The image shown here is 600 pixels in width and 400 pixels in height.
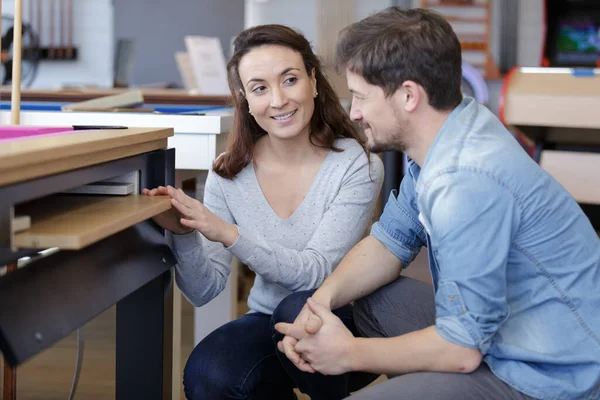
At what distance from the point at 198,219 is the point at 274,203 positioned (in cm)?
40

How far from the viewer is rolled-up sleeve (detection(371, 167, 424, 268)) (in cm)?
163

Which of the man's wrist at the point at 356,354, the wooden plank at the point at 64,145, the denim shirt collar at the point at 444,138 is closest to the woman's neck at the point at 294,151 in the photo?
the wooden plank at the point at 64,145

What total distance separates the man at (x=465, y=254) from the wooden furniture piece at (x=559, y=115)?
6.93 ft

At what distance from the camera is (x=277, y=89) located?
1.85m

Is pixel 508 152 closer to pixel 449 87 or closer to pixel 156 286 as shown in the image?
pixel 449 87

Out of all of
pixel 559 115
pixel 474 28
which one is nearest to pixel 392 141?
pixel 559 115

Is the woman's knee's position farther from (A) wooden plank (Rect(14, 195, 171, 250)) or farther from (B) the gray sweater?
(A) wooden plank (Rect(14, 195, 171, 250))

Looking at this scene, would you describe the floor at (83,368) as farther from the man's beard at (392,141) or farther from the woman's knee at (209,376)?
the man's beard at (392,141)

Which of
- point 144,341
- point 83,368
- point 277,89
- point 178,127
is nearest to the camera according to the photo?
point 144,341

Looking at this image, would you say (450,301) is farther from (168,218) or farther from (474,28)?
(474,28)

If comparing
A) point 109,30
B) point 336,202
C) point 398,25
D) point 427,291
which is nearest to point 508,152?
point 398,25

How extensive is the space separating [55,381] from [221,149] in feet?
2.92

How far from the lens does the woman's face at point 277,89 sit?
72.9 inches

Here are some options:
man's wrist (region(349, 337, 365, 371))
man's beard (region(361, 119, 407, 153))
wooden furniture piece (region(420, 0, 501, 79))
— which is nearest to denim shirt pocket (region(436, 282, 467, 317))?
man's wrist (region(349, 337, 365, 371))
